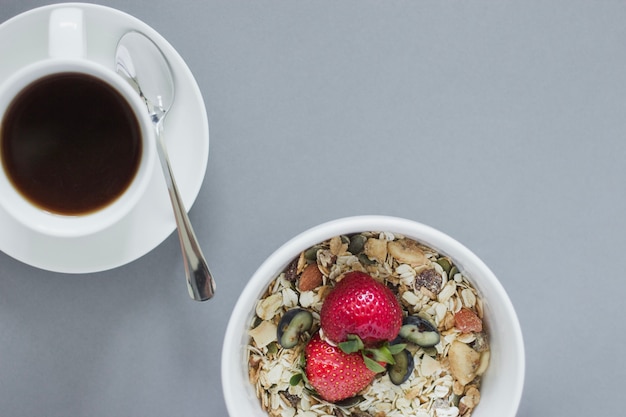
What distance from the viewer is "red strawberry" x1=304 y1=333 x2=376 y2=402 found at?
900mm

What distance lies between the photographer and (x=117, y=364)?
Result: 107cm

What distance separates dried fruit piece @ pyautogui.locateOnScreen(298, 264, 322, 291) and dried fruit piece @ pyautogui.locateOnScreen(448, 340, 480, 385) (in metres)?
0.18

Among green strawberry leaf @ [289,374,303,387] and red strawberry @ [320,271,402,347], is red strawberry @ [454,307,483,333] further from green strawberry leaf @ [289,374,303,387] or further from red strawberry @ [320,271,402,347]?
green strawberry leaf @ [289,374,303,387]

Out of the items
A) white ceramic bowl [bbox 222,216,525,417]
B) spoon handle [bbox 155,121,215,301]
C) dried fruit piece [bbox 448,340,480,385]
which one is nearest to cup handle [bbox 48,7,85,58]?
spoon handle [bbox 155,121,215,301]

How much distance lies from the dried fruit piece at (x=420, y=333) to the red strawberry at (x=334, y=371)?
0.06m

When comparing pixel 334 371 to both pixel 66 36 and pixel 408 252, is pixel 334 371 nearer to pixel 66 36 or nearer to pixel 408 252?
pixel 408 252

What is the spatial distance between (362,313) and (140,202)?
30 centimetres

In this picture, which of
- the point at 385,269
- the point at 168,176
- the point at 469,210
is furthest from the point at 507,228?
the point at 168,176

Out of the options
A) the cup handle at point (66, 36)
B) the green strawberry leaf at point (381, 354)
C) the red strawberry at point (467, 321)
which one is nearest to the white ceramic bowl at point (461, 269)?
the red strawberry at point (467, 321)

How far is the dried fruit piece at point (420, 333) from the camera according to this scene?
37.0 inches

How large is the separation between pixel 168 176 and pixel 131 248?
0.34ft

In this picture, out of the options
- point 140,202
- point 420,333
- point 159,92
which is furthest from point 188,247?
point 420,333

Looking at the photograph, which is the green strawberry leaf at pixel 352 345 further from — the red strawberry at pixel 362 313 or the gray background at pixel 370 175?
the gray background at pixel 370 175

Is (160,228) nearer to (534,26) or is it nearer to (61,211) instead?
(61,211)
